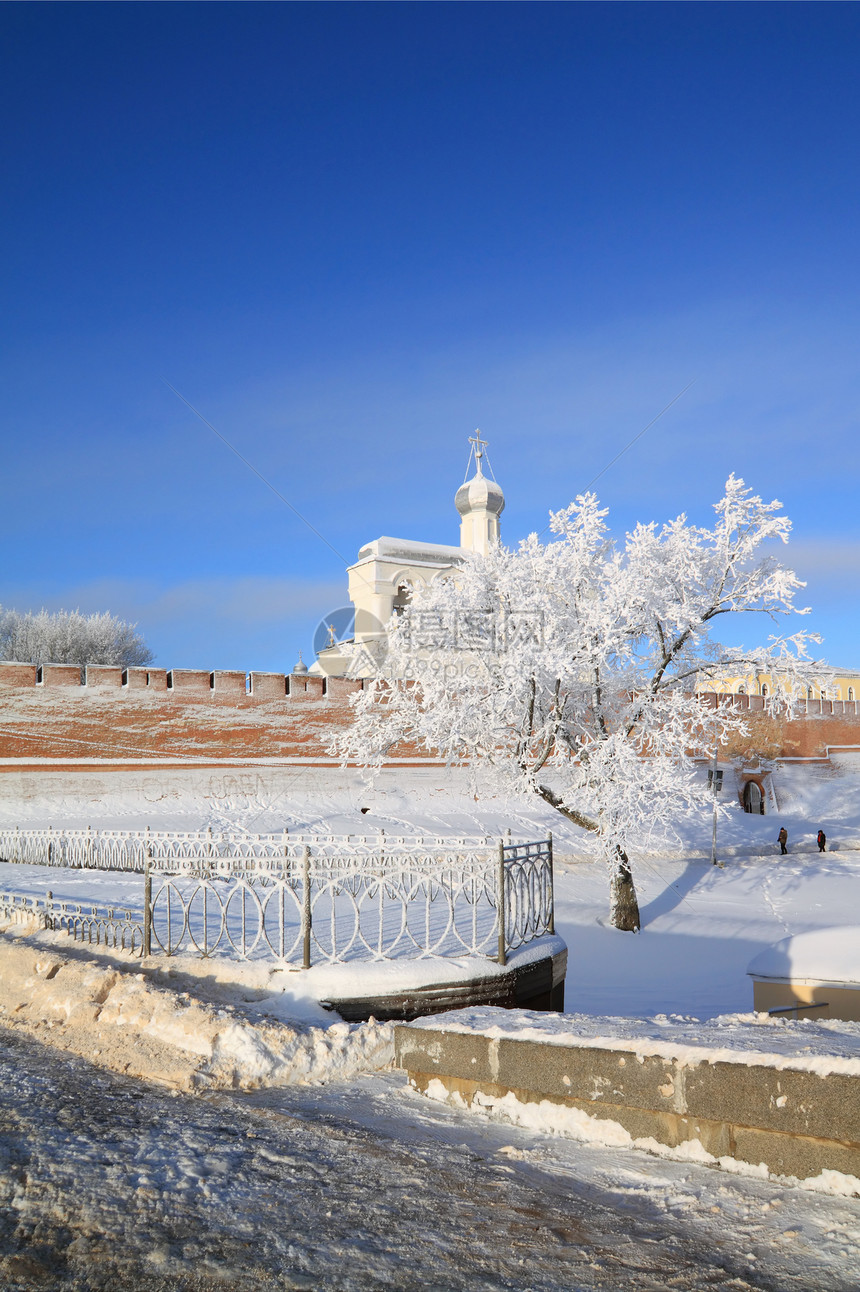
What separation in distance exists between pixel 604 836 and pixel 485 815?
26.9ft

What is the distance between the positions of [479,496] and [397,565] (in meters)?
4.77

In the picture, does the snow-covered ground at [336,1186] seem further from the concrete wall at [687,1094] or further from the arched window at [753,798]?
the arched window at [753,798]

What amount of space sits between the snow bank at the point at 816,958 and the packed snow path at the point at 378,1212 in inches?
186

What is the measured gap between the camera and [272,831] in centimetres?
1836

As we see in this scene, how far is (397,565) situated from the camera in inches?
1254

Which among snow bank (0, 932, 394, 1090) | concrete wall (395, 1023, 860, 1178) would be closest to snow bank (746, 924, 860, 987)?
snow bank (0, 932, 394, 1090)

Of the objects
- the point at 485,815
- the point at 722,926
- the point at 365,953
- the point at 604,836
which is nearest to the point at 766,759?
the point at 485,815

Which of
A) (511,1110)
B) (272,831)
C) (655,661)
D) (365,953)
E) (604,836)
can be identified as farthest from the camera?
(272,831)

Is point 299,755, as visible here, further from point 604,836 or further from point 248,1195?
point 248,1195

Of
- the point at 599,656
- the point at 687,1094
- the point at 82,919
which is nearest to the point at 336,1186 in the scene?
the point at 687,1094

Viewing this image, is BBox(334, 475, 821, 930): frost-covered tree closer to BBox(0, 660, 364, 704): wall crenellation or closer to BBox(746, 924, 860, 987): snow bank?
BBox(746, 924, 860, 987): snow bank

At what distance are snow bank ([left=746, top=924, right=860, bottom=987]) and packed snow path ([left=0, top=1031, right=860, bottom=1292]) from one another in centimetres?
472

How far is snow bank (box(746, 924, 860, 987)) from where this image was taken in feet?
22.6

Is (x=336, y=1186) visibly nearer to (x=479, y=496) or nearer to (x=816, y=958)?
(x=816, y=958)
